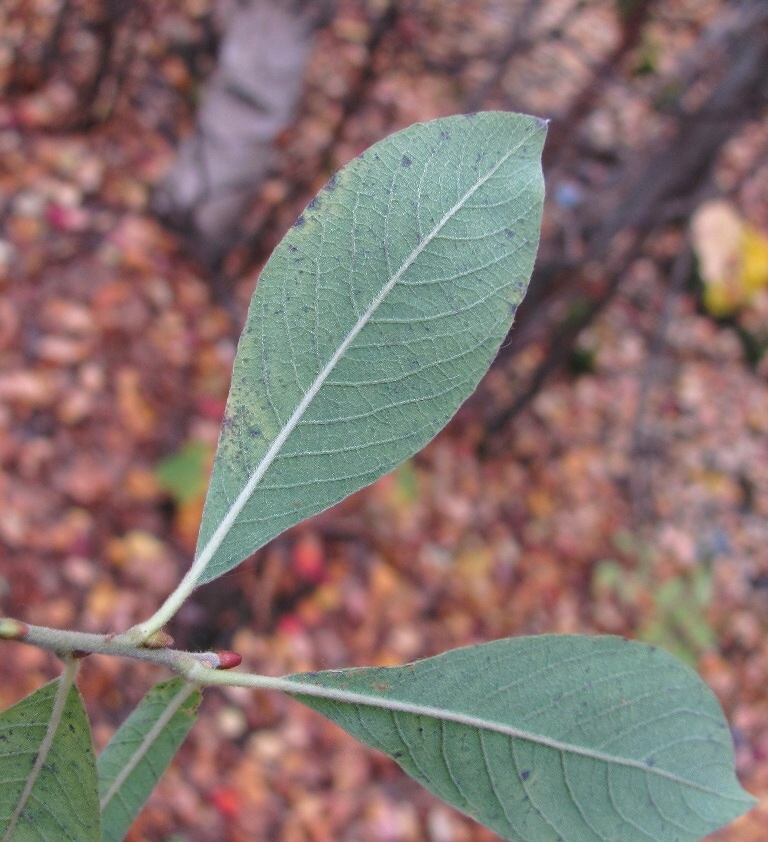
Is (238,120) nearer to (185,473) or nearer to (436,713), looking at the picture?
(185,473)

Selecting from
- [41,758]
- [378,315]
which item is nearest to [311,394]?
[378,315]

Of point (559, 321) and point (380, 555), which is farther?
point (559, 321)

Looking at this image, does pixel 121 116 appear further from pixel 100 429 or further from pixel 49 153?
pixel 100 429

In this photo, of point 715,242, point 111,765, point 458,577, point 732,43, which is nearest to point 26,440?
point 458,577

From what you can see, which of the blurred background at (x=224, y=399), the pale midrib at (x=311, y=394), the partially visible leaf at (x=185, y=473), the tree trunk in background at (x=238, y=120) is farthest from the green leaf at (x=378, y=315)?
the tree trunk in background at (x=238, y=120)

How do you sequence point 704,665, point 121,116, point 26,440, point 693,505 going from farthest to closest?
point 693,505, point 121,116, point 704,665, point 26,440

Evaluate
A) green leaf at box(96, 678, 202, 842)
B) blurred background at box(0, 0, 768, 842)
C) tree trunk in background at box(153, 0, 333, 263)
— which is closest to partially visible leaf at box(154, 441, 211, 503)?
blurred background at box(0, 0, 768, 842)

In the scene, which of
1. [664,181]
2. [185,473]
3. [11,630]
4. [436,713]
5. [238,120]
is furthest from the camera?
[238,120]
